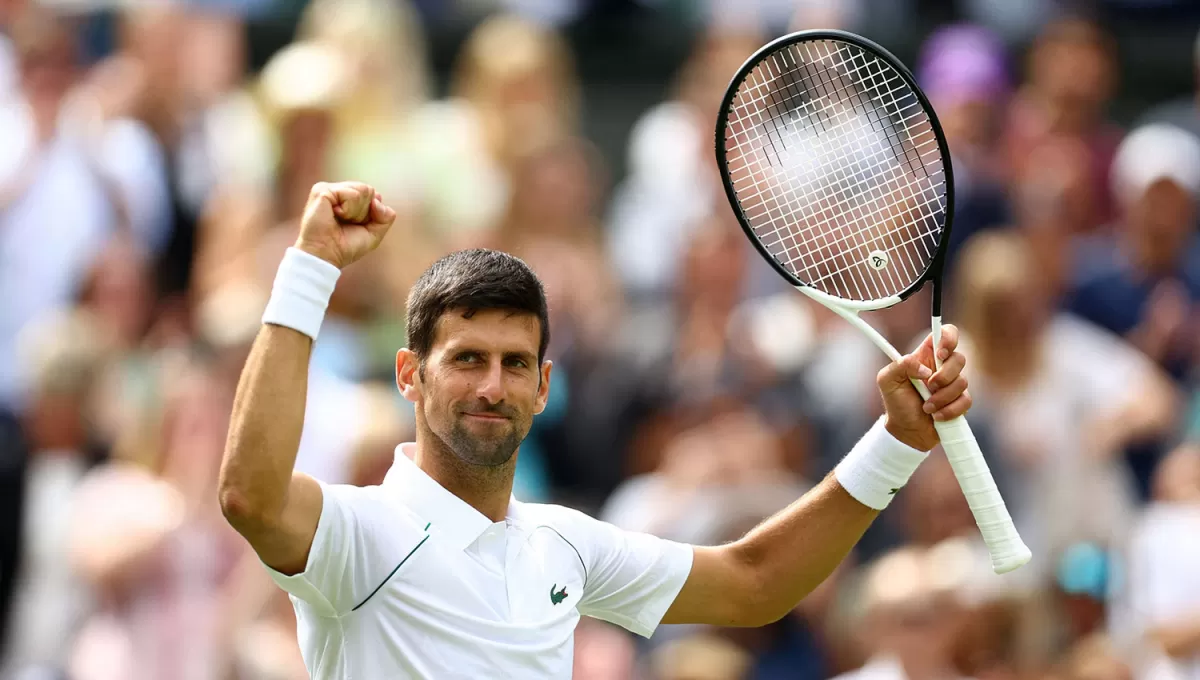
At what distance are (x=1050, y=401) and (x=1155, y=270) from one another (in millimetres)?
1164

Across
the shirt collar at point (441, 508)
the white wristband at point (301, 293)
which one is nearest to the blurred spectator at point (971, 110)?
the shirt collar at point (441, 508)

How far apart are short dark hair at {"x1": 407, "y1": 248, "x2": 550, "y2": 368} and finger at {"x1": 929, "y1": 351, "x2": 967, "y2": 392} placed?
899 millimetres

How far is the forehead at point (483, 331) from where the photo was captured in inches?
137

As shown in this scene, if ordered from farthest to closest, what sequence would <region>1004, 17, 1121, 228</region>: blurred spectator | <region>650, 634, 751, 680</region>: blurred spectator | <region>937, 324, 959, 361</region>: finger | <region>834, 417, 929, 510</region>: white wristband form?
<region>1004, 17, 1121, 228</region>: blurred spectator < <region>650, 634, 751, 680</region>: blurred spectator < <region>834, 417, 929, 510</region>: white wristband < <region>937, 324, 959, 361</region>: finger

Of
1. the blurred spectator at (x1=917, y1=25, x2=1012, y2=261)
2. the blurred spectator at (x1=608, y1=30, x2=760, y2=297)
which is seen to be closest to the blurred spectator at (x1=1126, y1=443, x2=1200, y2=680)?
the blurred spectator at (x1=917, y1=25, x2=1012, y2=261)

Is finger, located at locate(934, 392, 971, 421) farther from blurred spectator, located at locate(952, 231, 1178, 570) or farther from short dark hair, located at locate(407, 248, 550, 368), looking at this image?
blurred spectator, located at locate(952, 231, 1178, 570)

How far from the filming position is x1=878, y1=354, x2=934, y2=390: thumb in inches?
152

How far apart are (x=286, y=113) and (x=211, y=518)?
2202 mm

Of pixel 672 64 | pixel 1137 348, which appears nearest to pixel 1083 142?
pixel 1137 348

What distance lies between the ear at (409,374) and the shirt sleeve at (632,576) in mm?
507

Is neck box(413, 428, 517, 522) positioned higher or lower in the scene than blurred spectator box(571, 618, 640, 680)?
higher

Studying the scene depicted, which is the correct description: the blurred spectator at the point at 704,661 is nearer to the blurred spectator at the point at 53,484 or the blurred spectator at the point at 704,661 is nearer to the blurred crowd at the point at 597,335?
the blurred crowd at the point at 597,335

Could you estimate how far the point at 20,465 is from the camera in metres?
7.16

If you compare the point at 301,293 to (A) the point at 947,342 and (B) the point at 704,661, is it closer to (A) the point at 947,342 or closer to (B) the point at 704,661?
(A) the point at 947,342
